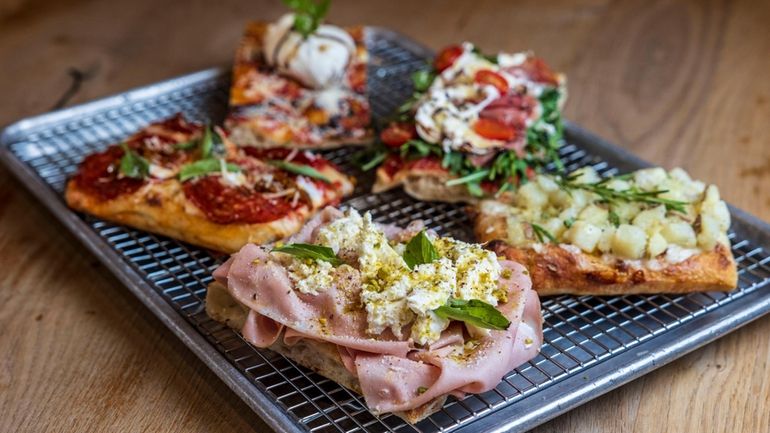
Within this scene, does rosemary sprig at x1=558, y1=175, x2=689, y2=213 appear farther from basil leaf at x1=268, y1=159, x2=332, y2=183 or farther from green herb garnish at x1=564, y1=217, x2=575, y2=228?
basil leaf at x1=268, y1=159, x2=332, y2=183

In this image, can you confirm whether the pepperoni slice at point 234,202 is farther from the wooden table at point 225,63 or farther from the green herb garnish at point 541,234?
the green herb garnish at point 541,234

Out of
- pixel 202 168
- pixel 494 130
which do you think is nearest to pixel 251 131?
pixel 202 168

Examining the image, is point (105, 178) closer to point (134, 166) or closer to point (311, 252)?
point (134, 166)

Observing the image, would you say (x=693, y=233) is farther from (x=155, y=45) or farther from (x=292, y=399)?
(x=155, y=45)

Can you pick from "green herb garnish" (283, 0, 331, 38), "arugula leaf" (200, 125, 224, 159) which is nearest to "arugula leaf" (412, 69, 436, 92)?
"green herb garnish" (283, 0, 331, 38)

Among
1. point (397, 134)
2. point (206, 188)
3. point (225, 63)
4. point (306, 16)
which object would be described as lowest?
point (225, 63)

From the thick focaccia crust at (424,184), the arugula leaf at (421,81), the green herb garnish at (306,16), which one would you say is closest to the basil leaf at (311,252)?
the thick focaccia crust at (424,184)
